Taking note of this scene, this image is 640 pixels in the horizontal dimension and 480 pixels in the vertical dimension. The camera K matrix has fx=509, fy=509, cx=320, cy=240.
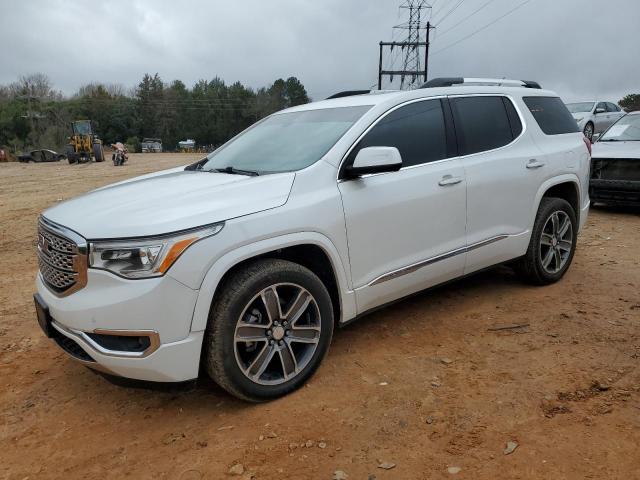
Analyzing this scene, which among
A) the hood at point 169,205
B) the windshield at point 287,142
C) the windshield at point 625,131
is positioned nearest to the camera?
the hood at point 169,205

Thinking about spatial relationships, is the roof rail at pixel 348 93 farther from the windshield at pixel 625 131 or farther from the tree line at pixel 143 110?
the tree line at pixel 143 110

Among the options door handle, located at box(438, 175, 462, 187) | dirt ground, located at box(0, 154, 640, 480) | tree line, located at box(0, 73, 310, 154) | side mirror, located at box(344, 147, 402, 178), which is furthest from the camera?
tree line, located at box(0, 73, 310, 154)

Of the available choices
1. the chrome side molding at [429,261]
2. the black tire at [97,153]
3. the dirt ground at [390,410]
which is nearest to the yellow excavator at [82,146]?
the black tire at [97,153]

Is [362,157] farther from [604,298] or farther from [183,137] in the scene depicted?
[183,137]

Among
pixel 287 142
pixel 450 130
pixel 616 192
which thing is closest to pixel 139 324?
pixel 287 142

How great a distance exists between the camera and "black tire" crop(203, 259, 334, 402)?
8.97 feet

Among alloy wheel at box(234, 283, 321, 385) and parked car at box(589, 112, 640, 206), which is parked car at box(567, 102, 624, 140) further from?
alloy wheel at box(234, 283, 321, 385)

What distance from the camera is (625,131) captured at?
9195 mm

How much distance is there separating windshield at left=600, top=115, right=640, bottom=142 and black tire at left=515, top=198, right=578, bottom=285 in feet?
17.3

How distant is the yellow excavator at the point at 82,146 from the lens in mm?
32562

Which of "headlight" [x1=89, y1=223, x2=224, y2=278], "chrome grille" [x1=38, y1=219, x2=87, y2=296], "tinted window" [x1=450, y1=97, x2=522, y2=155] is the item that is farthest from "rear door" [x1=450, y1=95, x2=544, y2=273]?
"chrome grille" [x1=38, y1=219, x2=87, y2=296]

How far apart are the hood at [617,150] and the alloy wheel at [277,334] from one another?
7.25m

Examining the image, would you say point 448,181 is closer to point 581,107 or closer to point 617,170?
point 617,170

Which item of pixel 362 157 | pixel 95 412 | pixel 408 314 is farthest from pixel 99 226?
pixel 408 314
